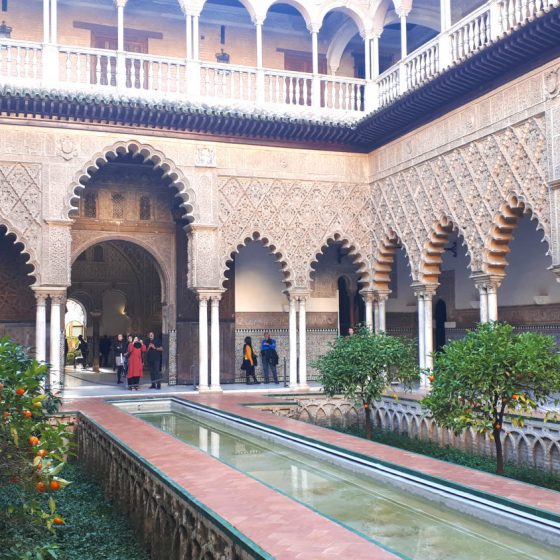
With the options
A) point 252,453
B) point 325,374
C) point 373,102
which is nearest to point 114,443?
point 252,453

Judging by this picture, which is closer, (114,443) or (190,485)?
(190,485)

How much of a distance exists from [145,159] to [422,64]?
4903mm

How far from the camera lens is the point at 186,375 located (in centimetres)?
1450

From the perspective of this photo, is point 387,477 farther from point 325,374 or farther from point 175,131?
point 175,131

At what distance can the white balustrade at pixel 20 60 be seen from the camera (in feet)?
39.1

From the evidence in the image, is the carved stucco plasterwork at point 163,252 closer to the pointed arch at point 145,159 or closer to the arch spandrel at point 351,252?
the pointed arch at point 145,159

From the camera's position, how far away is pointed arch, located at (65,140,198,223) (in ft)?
40.2

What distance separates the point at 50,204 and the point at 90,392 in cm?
336

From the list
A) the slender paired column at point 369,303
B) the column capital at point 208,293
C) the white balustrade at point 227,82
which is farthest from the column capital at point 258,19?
the slender paired column at point 369,303

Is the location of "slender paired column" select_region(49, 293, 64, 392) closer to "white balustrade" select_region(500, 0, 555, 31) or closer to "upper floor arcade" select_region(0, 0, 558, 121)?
"upper floor arcade" select_region(0, 0, 558, 121)

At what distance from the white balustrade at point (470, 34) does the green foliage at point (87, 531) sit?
747 centimetres

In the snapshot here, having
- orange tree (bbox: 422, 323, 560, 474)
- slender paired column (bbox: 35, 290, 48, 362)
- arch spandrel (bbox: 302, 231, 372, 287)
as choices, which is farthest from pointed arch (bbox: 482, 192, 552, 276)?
slender paired column (bbox: 35, 290, 48, 362)

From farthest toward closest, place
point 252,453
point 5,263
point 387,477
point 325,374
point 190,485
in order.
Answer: point 5,263 → point 325,374 → point 252,453 → point 387,477 → point 190,485

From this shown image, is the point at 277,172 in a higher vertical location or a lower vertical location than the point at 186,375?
higher
